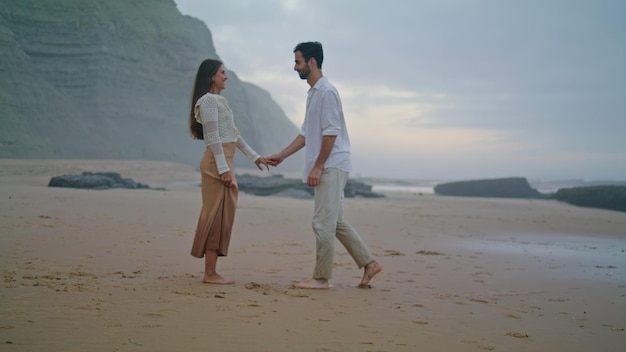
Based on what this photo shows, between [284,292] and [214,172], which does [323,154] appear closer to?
[214,172]

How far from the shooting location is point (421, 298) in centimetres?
431

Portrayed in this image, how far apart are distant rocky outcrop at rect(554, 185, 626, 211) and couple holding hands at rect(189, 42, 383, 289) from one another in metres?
15.8

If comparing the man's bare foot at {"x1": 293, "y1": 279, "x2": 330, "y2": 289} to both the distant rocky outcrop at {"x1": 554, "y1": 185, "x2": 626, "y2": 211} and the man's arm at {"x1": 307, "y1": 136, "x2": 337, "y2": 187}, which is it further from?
the distant rocky outcrop at {"x1": 554, "y1": 185, "x2": 626, "y2": 211}

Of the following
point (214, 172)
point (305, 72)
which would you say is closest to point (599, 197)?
point (305, 72)

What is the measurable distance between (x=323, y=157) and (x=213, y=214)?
3.28 ft

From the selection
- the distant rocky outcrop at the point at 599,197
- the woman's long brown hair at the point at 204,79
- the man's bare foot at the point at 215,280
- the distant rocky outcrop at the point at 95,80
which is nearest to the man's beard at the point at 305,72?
the woman's long brown hair at the point at 204,79

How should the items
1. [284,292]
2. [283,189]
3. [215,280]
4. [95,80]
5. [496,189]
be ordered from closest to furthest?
[284,292] → [215,280] → [283,189] → [496,189] → [95,80]

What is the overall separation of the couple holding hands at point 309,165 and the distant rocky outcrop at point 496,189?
23.0 metres

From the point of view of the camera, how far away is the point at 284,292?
4.25 meters

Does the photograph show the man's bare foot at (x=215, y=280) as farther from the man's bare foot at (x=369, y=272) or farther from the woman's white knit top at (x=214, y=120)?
the man's bare foot at (x=369, y=272)

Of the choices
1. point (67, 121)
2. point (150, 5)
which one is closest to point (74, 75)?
point (67, 121)

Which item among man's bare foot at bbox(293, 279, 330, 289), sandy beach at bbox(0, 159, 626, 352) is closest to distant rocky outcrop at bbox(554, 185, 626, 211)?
sandy beach at bbox(0, 159, 626, 352)

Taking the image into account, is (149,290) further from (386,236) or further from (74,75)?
(74,75)

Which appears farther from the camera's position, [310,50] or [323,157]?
[310,50]
